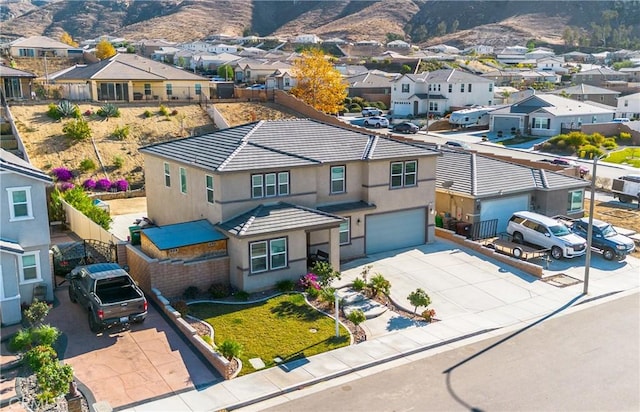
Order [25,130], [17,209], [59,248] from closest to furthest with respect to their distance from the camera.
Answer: [17,209] → [59,248] → [25,130]

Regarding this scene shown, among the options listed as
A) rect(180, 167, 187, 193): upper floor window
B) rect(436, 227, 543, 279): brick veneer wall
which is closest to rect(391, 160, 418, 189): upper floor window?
rect(436, 227, 543, 279): brick veneer wall

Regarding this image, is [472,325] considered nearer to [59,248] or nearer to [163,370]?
[163,370]

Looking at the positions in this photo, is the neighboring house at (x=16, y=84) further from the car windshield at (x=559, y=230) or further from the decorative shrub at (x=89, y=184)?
the car windshield at (x=559, y=230)

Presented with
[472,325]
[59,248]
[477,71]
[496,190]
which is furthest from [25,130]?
[477,71]

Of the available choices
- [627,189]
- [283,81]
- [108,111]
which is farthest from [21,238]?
[283,81]

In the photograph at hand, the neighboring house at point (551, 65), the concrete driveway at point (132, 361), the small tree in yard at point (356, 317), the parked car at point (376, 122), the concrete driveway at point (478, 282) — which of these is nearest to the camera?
the concrete driveway at point (132, 361)

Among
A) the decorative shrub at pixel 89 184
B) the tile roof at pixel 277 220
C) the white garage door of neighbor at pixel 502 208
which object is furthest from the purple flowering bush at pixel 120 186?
the white garage door of neighbor at pixel 502 208
